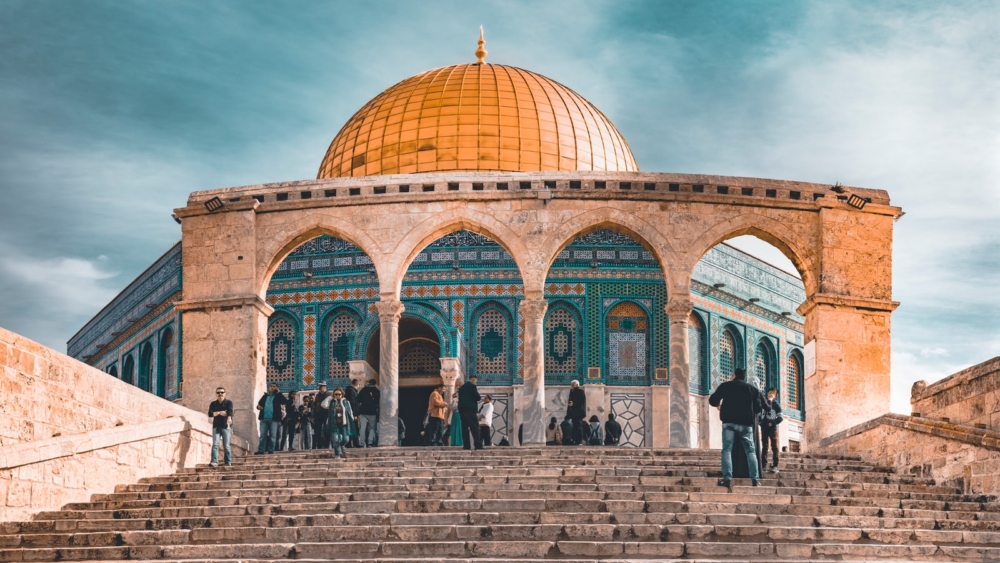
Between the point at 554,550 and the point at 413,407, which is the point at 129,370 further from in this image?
the point at 554,550

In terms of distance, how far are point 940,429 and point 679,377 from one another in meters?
4.98

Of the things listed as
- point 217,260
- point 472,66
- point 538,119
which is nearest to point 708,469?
point 217,260

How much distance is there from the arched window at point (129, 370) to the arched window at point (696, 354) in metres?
12.1

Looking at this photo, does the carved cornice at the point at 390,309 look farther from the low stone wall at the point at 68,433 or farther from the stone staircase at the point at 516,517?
the stone staircase at the point at 516,517

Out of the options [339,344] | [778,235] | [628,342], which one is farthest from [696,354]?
[778,235]

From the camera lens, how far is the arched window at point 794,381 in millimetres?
28797

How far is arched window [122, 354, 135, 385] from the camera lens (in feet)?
100

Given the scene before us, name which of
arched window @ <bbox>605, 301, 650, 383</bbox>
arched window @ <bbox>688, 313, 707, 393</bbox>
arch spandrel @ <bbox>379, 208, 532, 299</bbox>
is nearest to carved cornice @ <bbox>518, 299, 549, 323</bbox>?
arch spandrel @ <bbox>379, 208, 532, 299</bbox>

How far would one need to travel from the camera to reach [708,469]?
14477mm

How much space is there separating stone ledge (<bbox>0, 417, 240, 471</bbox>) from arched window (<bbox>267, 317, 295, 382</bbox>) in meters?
9.88

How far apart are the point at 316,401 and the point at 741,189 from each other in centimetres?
667

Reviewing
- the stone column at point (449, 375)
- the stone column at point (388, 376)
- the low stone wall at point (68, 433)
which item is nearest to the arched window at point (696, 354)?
the stone column at point (449, 375)

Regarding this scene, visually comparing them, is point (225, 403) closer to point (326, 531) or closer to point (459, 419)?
point (459, 419)

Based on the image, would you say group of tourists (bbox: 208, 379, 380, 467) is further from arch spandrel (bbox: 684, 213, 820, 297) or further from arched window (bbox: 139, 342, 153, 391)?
arched window (bbox: 139, 342, 153, 391)
